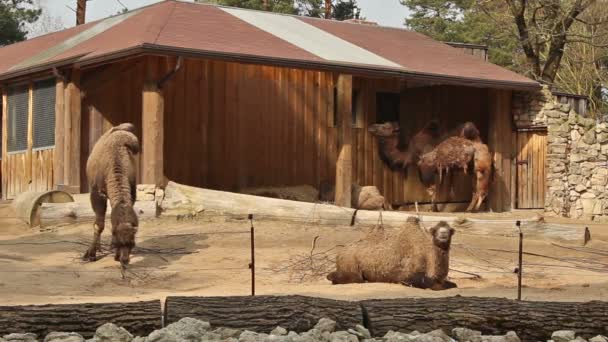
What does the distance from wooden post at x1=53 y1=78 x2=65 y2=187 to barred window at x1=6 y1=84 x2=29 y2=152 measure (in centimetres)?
196

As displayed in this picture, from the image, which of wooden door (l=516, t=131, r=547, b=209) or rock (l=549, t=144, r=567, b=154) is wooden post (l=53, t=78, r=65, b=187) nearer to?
wooden door (l=516, t=131, r=547, b=209)

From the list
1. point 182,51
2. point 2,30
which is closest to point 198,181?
point 182,51

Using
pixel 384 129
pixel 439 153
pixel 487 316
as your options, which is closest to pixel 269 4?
pixel 384 129

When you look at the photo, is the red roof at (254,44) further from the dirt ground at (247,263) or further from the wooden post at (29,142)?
the dirt ground at (247,263)

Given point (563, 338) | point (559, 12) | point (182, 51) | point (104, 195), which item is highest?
point (559, 12)

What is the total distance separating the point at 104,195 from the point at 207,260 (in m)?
1.72

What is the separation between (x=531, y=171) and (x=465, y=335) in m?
15.5

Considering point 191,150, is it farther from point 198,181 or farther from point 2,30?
point 2,30

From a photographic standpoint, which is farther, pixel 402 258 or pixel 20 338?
pixel 402 258

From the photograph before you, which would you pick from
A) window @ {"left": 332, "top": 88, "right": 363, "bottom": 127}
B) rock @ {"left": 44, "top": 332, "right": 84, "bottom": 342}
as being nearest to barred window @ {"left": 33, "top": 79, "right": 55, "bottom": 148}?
window @ {"left": 332, "top": 88, "right": 363, "bottom": 127}

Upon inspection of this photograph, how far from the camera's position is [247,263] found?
594 inches

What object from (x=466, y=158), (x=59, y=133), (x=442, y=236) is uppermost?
(x=59, y=133)

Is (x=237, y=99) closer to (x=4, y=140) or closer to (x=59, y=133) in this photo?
(x=59, y=133)

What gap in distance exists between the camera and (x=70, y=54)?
20.9 m
